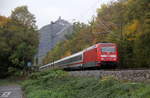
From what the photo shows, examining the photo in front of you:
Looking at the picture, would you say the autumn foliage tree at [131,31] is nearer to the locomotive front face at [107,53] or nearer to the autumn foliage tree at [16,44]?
the locomotive front face at [107,53]

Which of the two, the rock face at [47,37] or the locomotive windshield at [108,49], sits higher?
the rock face at [47,37]

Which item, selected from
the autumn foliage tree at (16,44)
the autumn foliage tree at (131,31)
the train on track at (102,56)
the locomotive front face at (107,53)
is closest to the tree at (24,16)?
the autumn foliage tree at (16,44)

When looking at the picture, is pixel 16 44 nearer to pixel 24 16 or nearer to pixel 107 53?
pixel 24 16

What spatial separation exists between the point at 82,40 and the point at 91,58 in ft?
114

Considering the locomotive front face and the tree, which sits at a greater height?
the tree

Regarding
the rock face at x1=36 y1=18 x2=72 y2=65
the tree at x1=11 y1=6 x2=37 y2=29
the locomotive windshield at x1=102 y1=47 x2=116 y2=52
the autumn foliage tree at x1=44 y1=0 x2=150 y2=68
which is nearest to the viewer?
the locomotive windshield at x1=102 y1=47 x2=116 y2=52

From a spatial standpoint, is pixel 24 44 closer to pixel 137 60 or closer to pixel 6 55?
pixel 6 55

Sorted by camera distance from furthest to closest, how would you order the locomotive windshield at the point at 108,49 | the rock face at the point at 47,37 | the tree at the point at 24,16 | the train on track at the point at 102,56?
the tree at the point at 24,16 → the rock face at the point at 47,37 → the locomotive windshield at the point at 108,49 → the train on track at the point at 102,56

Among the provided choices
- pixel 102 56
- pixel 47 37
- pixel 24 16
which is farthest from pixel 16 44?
pixel 102 56

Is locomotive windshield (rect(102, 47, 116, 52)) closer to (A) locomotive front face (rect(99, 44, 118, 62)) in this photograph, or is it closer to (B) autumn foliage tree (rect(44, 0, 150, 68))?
(A) locomotive front face (rect(99, 44, 118, 62))

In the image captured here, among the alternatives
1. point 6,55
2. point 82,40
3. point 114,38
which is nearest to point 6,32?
point 6,55

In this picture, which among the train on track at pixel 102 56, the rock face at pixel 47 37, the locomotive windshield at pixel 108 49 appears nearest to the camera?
the train on track at pixel 102 56

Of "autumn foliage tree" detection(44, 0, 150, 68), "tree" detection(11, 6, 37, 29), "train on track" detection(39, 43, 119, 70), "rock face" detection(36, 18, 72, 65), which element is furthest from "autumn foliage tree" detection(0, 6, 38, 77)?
"train on track" detection(39, 43, 119, 70)

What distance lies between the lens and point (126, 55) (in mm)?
36188
